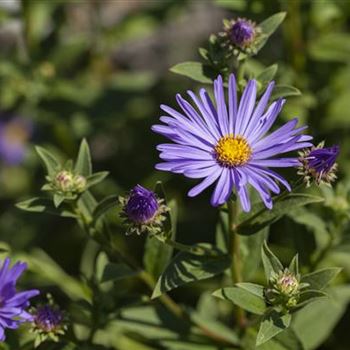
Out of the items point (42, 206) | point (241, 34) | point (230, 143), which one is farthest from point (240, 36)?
point (42, 206)

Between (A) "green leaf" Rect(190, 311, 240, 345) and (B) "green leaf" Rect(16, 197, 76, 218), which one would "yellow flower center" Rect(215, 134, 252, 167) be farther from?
(A) "green leaf" Rect(190, 311, 240, 345)

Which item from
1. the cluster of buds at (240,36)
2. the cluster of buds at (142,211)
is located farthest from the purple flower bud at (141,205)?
the cluster of buds at (240,36)

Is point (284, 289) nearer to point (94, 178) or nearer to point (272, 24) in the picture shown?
point (94, 178)

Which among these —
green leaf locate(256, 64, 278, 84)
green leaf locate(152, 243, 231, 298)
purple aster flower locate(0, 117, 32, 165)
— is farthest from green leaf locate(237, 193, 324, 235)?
purple aster flower locate(0, 117, 32, 165)

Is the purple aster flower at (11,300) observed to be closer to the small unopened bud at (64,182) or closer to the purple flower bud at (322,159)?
the small unopened bud at (64,182)

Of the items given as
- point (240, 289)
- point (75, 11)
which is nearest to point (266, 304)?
point (240, 289)
